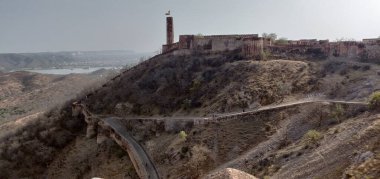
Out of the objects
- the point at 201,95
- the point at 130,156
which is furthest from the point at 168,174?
the point at 201,95

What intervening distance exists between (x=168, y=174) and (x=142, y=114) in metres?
14.3

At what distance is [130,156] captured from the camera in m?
35.9

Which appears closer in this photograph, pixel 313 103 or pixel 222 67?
pixel 313 103

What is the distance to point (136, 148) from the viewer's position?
3597cm

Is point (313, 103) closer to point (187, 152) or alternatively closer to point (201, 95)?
point (187, 152)

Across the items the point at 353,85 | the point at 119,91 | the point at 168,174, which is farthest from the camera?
the point at 119,91

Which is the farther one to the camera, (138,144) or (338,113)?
(138,144)

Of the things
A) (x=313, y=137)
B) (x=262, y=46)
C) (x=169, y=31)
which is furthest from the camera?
(x=169, y=31)

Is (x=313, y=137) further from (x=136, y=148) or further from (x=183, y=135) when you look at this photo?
(x=136, y=148)

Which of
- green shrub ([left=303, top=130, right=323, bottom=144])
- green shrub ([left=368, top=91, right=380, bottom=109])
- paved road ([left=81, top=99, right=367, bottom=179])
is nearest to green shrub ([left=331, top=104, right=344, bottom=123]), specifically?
paved road ([left=81, top=99, right=367, bottom=179])

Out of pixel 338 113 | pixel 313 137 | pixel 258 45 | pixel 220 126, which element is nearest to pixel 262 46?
pixel 258 45

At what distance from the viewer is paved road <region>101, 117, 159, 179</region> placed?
31.5m

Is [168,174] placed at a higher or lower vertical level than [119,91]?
lower

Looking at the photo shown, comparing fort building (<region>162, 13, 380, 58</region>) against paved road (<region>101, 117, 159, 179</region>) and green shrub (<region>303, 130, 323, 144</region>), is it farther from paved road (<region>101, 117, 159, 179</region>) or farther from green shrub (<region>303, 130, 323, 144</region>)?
green shrub (<region>303, 130, 323, 144</region>)
